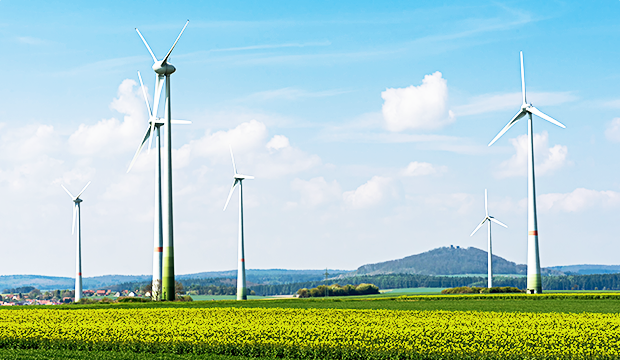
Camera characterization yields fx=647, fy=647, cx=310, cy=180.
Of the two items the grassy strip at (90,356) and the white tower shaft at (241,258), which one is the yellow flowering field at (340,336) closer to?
the grassy strip at (90,356)

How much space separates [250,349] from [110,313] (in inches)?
812

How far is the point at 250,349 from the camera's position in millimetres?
32000

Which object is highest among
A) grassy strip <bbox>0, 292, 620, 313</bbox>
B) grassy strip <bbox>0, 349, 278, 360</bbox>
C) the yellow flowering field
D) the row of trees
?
the yellow flowering field

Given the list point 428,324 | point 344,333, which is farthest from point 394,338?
point 428,324

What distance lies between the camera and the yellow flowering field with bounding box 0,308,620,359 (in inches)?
1188

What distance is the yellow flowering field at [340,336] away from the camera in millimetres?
30188

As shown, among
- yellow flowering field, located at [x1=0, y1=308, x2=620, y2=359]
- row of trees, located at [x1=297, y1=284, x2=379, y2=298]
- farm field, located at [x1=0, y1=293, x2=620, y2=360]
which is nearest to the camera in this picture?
yellow flowering field, located at [x1=0, y1=308, x2=620, y2=359]

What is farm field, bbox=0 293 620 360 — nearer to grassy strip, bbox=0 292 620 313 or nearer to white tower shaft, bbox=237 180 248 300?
grassy strip, bbox=0 292 620 313

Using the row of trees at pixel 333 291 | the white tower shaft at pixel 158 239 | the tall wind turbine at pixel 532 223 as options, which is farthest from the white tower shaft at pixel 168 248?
the row of trees at pixel 333 291

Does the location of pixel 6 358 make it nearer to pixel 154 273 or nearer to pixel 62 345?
pixel 62 345

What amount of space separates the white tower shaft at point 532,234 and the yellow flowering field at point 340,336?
54792mm

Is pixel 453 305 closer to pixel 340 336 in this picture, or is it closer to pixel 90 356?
pixel 340 336

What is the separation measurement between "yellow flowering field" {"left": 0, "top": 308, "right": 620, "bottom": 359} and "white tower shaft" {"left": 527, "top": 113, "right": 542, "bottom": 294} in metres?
54.8

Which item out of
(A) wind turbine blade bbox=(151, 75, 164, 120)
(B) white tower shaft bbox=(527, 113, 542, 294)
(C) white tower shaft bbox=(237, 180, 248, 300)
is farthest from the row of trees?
(A) wind turbine blade bbox=(151, 75, 164, 120)
